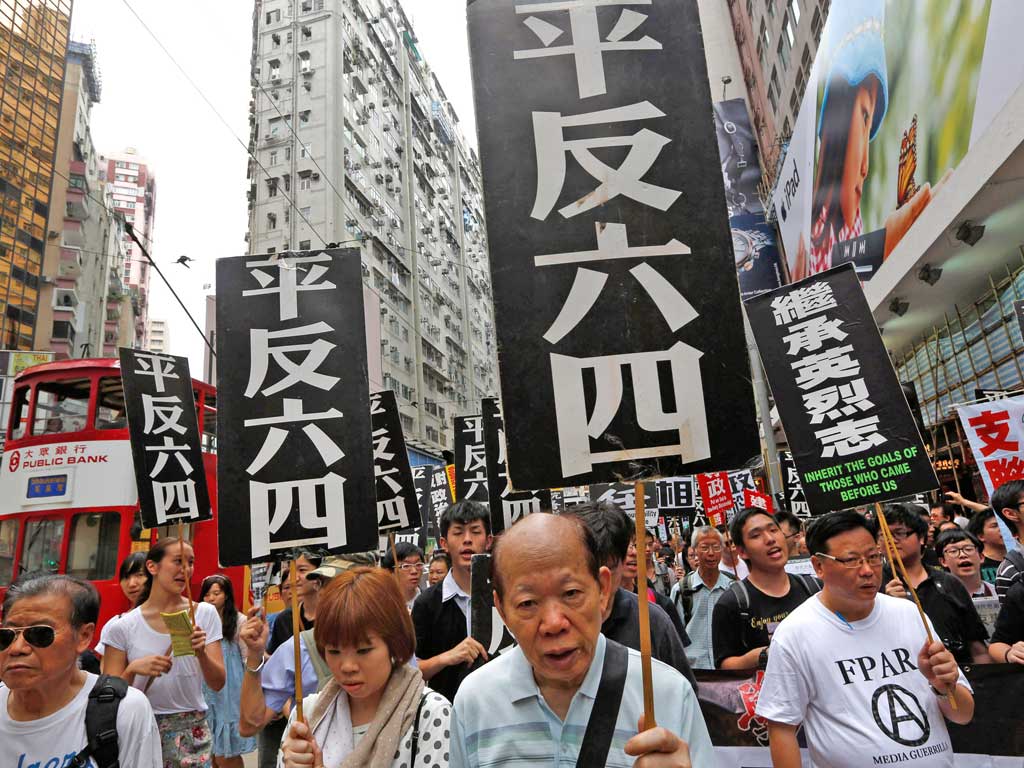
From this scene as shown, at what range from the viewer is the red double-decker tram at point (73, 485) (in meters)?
10.4

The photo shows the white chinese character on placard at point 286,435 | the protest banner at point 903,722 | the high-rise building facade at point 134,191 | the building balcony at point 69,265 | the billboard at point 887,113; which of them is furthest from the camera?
the high-rise building facade at point 134,191

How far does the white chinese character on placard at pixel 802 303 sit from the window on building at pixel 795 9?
23.0 m

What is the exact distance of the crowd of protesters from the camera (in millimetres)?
1591

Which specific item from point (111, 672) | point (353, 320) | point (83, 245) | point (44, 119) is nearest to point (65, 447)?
point (111, 672)

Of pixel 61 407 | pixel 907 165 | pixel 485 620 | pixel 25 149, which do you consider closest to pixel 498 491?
pixel 485 620

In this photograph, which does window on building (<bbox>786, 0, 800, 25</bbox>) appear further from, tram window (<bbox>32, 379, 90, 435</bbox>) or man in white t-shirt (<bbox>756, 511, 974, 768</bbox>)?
man in white t-shirt (<bbox>756, 511, 974, 768</bbox>)

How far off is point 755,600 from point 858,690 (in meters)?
1.19

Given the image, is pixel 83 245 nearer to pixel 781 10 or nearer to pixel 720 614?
pixel 781 10

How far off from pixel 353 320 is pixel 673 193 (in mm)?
1982

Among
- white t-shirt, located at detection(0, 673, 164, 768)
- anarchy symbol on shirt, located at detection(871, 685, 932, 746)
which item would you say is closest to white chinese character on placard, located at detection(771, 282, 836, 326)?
anarchy symbol on shirt, located at detection(871, 685, 932, 746)

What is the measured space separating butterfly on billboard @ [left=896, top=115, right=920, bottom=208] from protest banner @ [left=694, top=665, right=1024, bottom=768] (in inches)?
446

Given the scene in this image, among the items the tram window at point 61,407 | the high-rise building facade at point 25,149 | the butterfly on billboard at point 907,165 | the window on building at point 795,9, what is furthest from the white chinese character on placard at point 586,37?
the high-rise building facade at point 25,149

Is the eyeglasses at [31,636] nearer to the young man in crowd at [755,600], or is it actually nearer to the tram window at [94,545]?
the young man in crowd at [755,600]

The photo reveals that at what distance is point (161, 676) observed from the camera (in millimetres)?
4004
